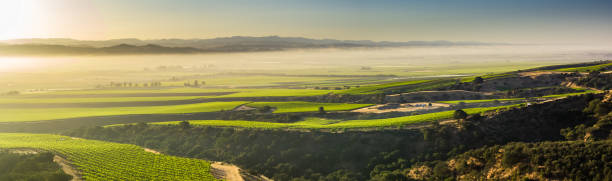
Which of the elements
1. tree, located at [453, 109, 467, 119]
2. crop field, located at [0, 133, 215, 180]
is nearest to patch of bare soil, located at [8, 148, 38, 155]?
crop field, located at [0, 133, 215, 180]

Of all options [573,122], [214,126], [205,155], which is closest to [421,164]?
[573,122]

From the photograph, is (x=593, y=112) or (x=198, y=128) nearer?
(x=593, y=112)

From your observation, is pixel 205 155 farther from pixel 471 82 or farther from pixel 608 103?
pixel 471 82

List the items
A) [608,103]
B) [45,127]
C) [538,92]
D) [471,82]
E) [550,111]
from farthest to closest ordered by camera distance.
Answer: [471,82], [538,92], [45,127], [550,111], [608,103]

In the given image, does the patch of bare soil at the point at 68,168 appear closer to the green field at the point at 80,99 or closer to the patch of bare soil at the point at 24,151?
the patch of bare soil at the point at 24,151

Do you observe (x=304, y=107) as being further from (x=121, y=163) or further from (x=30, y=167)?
(x=30, y=167)

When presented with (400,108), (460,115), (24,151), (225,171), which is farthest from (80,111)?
(460,115)
